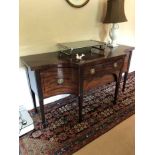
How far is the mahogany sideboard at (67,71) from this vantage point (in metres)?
1.63

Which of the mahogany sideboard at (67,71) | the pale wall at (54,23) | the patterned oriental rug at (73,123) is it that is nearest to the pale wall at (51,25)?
the pale wall at (54,23)

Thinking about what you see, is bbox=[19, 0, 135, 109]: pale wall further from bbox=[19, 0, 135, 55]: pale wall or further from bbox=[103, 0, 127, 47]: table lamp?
bbox=[103, 0, 127, 47]: table lamp

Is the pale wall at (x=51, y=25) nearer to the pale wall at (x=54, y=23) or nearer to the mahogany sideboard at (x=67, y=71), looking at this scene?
the pale wall at (x=54, y=23)

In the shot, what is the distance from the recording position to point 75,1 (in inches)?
80.2

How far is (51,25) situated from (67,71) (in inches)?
23.0

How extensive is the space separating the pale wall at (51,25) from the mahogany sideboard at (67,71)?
128 millimetres

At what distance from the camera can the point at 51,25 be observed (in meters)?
1.97

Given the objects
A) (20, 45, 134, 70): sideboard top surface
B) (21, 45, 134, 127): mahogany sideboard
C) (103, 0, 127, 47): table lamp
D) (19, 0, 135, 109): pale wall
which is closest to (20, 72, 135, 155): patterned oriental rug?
(21, 45, 134, 127): mahogany sideboard

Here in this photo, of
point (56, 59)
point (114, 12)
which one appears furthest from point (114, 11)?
point (56, 59)

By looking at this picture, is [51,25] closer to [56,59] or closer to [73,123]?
[56,59]
